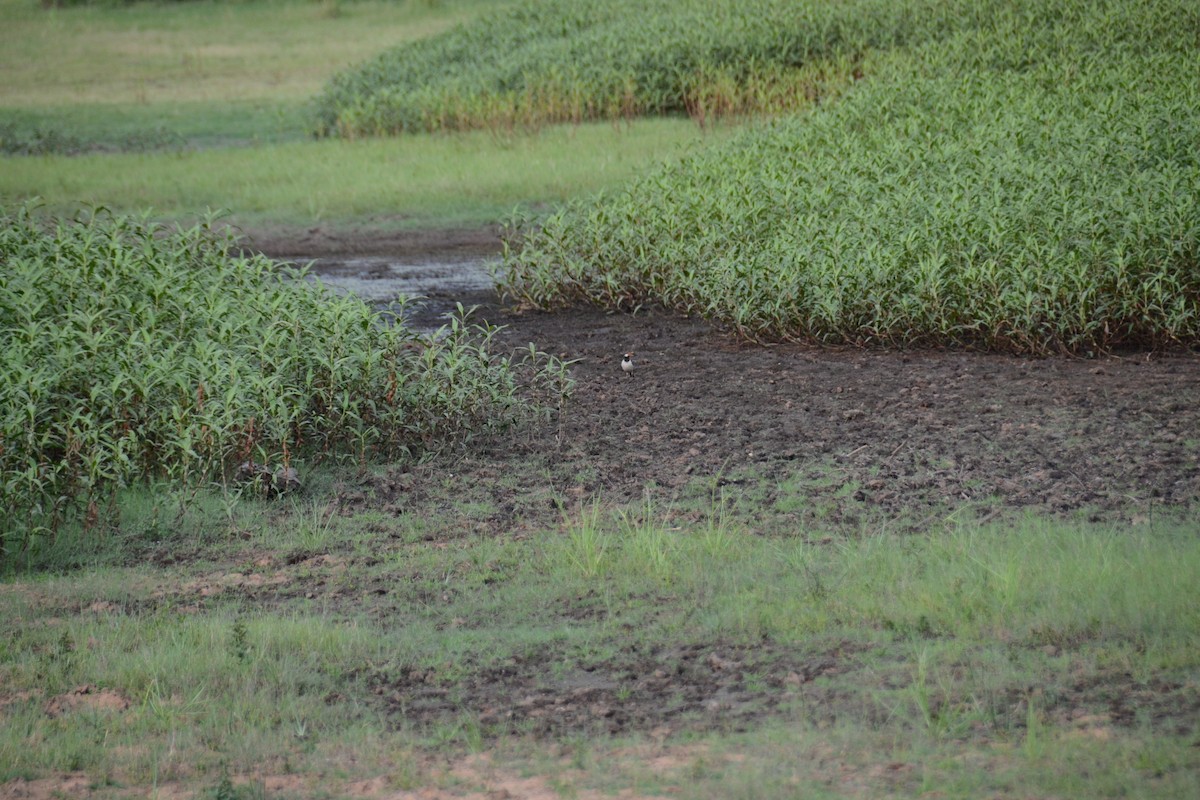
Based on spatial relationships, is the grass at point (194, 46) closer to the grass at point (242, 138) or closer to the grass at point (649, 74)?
the grass at point (242, 138)

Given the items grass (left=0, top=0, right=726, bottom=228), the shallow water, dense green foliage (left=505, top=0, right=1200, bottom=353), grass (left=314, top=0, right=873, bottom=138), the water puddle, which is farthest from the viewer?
grass (left=314, top=0, right=873, bottom=138)

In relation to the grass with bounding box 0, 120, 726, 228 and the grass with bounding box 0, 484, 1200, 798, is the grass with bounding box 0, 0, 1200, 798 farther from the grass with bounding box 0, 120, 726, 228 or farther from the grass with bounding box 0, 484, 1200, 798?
the grass with bounding box 0, 120, 726, 228

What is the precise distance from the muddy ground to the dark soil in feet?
0.04

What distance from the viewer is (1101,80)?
40.7 ft

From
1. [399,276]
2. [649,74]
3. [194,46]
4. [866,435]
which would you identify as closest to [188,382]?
[866,435]

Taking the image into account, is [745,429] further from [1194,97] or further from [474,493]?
[1194,97]

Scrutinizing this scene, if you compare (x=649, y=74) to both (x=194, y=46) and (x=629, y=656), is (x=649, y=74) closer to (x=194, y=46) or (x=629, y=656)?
(x=194, y=46)

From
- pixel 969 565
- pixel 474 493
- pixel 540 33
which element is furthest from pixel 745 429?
pixel 540 33


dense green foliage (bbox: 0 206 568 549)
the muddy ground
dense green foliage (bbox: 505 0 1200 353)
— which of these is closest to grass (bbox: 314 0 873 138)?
dense green foliage (bbox: 505 0 1200 353)

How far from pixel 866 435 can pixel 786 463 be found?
1.66ft

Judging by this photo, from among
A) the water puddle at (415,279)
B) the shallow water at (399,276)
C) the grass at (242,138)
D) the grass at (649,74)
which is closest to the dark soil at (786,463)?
the water puddle at (415,279)

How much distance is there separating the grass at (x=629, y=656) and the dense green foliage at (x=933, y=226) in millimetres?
2781

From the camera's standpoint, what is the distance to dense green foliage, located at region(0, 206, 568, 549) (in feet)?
17.7

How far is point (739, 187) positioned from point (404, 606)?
5.64m
